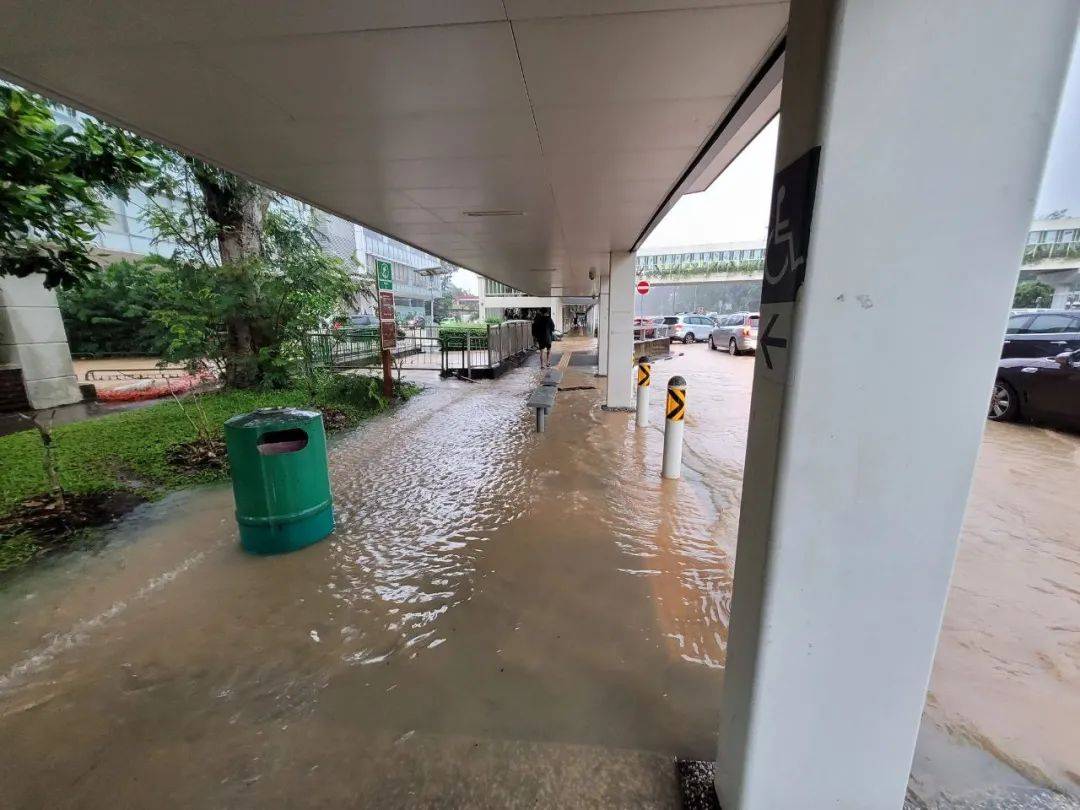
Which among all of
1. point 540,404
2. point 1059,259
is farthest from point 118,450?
point 1059,259

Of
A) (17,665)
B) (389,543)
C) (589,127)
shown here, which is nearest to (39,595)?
(17,665)

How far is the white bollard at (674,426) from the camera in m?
5.20

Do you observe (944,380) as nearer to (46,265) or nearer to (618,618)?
(618,618)

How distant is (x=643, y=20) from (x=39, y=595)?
5.27m

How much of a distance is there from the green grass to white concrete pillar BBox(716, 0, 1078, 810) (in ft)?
20.0

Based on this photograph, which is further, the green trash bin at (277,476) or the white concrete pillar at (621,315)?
the white concrete pillar at (621,315)

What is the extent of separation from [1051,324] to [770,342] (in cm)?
1259

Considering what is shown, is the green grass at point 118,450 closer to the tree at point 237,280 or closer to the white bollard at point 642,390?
the tree at point 237,280

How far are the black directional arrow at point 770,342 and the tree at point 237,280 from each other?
9.74 m

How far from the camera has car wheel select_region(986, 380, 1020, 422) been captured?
7.72 meters

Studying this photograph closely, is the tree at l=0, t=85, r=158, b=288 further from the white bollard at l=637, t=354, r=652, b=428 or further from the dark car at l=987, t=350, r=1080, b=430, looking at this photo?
the dark car at l=987, t=350, r=1080, b=430

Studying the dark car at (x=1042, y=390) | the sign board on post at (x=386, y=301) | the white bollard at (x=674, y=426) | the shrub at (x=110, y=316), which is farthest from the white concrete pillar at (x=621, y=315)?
the shrub at (x=110, y=316)

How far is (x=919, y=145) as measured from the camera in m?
1.22

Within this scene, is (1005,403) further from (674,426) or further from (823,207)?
(823,207)
